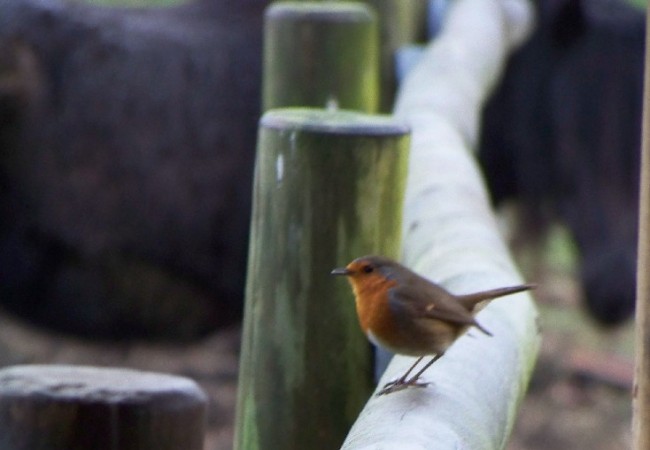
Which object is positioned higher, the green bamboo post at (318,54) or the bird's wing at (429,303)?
the green bamboo post at (318,54)

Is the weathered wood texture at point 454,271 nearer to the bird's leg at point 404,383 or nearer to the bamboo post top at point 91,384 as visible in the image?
the bird's leg at point 404,383

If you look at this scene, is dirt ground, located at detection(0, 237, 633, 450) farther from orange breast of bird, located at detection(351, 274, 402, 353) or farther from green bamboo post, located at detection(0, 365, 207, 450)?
green bamboo post, located at detection(0, 365, 207, 450)

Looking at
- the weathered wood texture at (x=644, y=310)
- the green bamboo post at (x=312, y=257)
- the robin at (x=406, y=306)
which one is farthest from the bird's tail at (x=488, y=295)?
the weathered wood texture at (x=644, y=310)

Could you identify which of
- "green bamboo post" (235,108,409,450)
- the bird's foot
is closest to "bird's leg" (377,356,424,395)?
the bird's foot

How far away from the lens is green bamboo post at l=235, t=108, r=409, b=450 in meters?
1.85

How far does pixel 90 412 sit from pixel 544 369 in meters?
4.74

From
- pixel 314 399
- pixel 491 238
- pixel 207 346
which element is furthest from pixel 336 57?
pixel 207 346

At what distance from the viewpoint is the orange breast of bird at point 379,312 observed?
5.75 feet

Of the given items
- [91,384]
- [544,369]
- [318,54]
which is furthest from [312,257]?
[544,369]

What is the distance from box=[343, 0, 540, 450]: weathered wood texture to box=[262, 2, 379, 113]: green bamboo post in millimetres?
138

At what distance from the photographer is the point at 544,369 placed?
20.0ft

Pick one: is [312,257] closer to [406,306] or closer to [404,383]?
[406,306]

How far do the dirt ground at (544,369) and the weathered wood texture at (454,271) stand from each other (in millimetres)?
2192

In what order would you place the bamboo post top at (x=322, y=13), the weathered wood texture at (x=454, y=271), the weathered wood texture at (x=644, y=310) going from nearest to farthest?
1. the weathered wood texture at (x=644, y=310)
2. the weathered wood texture at (x=454, y=271)
3. the bamboo post top at (x=322, y=13)
